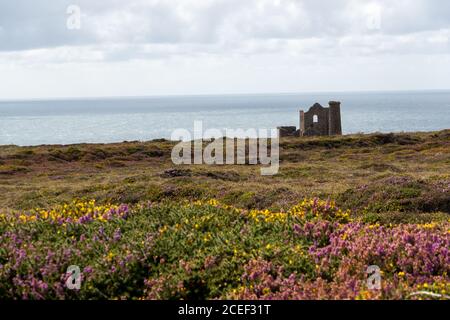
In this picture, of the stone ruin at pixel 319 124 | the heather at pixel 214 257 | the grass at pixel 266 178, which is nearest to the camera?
the heather at pixel 214 257

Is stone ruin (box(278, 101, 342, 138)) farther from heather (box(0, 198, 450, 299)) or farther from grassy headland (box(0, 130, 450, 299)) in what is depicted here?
heather (box(0, 198, 450, 299))

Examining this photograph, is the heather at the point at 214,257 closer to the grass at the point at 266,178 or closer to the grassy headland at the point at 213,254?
the grassy headland at the point at 213,254

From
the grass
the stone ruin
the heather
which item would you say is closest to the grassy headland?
the heather

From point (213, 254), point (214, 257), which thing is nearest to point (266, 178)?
point (213, 254)

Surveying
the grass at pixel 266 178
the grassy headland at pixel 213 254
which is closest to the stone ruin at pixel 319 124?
the grass at pixel 266 178

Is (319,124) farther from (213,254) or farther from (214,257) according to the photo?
(214,257)

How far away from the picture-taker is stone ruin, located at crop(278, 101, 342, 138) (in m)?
77.8

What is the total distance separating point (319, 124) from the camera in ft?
260

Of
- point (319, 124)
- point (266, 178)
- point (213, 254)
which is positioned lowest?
point (266, 178)

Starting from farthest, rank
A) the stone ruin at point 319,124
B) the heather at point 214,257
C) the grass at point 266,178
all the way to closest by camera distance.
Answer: the stone ruin at point 319,124 → the grass at point 266,178 → the heather at point 214,257

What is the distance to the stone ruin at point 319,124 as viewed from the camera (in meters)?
77.8

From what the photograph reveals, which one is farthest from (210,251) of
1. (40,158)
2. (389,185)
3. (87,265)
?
(40,158)

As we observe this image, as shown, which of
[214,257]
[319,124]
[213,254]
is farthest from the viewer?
[319,124]

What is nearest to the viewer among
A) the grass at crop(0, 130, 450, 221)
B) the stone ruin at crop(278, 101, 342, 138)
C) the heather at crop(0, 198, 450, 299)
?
the heather at crop(0, 198, 450, 299)
